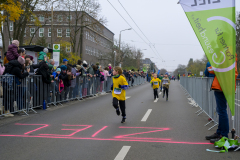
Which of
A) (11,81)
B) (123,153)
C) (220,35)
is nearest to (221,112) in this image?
(220,35)

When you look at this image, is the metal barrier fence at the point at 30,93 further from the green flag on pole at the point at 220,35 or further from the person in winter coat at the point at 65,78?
the green flag on pole at the point at 220,35

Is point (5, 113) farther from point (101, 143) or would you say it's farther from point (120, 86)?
point (101, 143)

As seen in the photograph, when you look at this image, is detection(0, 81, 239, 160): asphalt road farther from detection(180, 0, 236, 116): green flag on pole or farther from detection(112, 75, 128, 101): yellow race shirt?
detection(180, 0, 236, 116): green flag on pole

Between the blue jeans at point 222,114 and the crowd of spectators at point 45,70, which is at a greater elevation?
the crowd of spectators at point 45,70

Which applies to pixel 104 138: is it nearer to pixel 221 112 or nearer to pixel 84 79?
pixel 221 112

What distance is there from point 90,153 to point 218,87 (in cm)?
287

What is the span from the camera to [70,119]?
29.0ft

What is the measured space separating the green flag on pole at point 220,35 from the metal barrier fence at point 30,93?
616cm

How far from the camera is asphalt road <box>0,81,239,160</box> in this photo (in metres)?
4.98

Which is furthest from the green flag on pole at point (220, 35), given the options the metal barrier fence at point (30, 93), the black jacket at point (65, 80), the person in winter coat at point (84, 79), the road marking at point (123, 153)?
the person in winter coat at point (84, 79)

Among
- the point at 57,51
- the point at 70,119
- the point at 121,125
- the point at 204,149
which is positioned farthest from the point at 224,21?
the point at 57,51

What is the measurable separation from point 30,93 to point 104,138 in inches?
194

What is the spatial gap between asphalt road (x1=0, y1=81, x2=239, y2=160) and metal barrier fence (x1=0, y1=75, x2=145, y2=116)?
682mm

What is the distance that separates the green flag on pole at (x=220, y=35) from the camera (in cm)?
541
